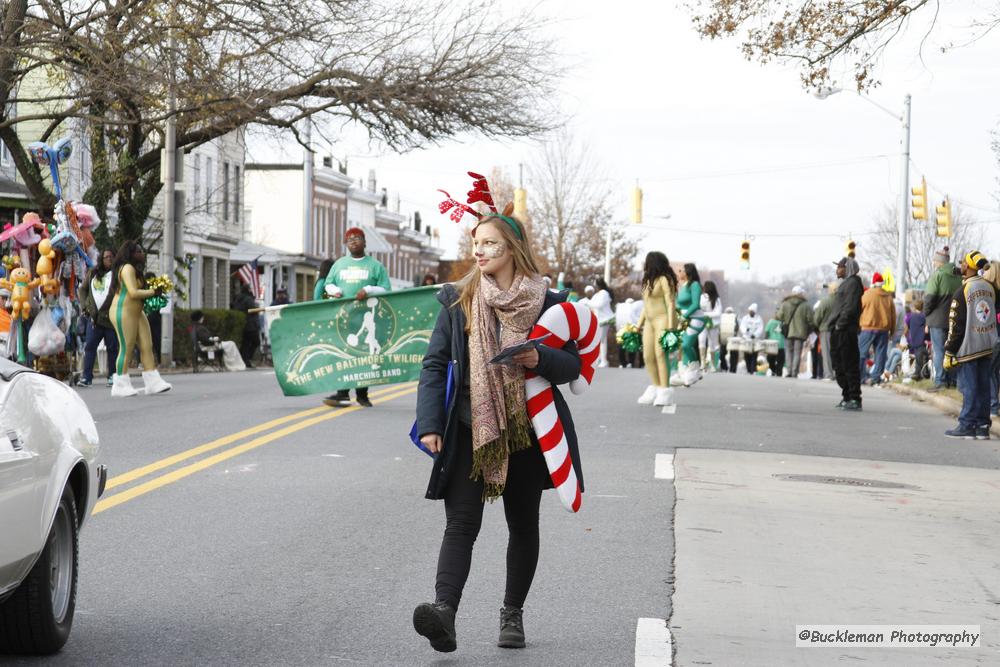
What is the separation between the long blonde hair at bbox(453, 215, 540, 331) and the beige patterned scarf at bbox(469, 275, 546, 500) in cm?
2

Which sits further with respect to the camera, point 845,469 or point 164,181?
point 164,181

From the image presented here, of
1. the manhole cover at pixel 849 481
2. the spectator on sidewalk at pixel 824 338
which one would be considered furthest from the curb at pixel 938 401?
the manhole cover at pixel 849 481

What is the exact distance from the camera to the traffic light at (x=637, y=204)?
46.4m

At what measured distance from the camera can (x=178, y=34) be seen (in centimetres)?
2420

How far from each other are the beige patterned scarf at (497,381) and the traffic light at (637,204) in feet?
134

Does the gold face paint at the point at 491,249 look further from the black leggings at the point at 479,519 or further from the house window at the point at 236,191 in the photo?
the house window at the point at 236,191

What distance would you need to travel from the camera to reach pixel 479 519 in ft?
18.8

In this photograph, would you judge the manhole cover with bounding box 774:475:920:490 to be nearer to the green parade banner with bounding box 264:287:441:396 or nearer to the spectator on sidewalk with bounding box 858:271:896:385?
the green parade banner with bounding box 264:287:441:396

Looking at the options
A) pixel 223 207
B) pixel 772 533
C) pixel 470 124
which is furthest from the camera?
pixel 223 207

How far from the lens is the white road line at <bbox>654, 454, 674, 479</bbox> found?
11.3 metres

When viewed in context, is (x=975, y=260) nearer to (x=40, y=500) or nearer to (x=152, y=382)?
(x=152, y=382)

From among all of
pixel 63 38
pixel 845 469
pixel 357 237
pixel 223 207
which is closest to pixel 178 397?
pixel 357 237

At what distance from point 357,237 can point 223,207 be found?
42.5 meters

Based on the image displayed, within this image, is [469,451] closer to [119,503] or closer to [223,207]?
[119,503]
